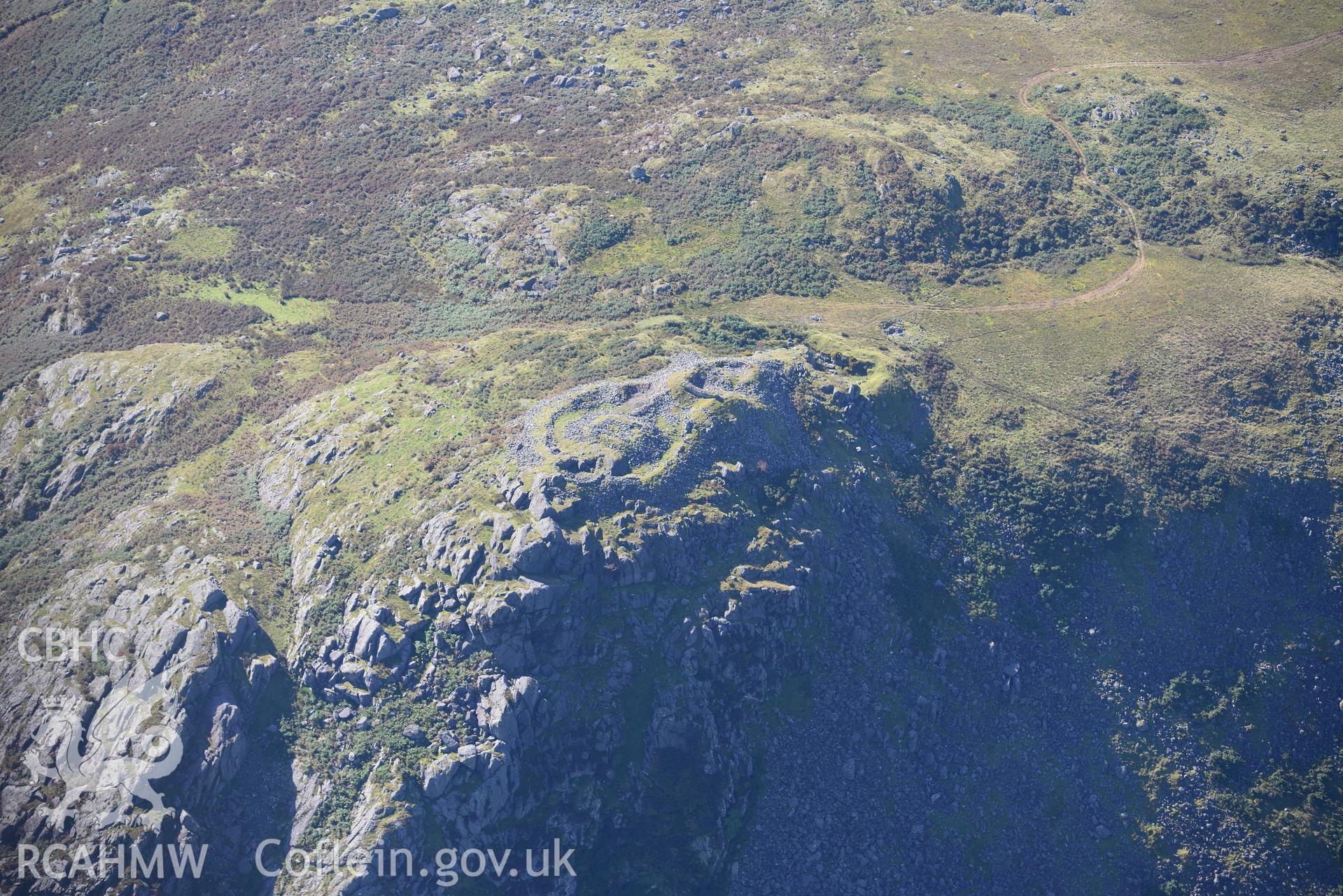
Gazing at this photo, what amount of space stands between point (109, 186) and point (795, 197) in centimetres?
9001

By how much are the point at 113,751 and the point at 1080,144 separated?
121 meters

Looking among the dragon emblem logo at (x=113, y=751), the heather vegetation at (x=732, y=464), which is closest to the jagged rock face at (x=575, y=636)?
the heather vegetation at (x=732, y=464)

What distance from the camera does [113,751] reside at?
6159cm

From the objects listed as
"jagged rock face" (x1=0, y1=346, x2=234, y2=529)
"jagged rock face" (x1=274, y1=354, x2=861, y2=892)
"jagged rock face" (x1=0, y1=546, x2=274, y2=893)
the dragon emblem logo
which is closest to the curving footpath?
"jagged rock face" (x1=274, y1=354, x2=861, y2=892)

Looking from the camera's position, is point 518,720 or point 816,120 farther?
point 816,120

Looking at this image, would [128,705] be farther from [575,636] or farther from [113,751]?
[575,636]

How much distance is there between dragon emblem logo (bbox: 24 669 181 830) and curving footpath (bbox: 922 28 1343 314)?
81.5 metres

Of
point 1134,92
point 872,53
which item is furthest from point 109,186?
point 1134,92

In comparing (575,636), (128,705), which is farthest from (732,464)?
(128,705)

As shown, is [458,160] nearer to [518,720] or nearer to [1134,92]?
[518,720]

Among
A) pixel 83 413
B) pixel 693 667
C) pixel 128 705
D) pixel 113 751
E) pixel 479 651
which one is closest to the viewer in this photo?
pixel 113 751

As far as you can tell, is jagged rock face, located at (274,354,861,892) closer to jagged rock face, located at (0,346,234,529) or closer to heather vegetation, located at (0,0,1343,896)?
heather vegetation, located at (0,0,1343,896)

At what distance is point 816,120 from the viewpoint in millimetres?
117375

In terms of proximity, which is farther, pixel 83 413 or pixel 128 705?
pixel 83 413
